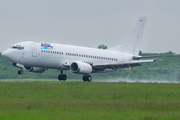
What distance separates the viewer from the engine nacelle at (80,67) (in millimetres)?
42125

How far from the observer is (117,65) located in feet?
153

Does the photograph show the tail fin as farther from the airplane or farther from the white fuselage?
the white fuselage

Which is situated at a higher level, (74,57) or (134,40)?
(134,40)

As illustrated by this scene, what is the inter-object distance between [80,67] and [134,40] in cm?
1439

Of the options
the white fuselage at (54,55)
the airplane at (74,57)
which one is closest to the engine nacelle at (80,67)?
the airplane at (74,57)

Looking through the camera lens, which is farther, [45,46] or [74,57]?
[74,57]

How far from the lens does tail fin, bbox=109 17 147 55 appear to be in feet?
174

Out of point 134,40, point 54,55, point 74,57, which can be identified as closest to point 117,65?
point 74,57

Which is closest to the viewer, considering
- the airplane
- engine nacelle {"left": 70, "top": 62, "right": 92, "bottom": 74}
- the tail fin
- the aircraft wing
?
the airplane

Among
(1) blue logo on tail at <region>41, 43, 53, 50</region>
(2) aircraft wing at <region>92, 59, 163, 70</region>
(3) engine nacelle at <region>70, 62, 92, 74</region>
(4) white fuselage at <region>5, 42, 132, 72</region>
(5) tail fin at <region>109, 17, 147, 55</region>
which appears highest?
(5) tail fin at <region>109, 17, 147, 55</region>

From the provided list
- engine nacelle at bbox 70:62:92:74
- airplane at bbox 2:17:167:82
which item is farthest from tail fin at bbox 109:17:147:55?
engine nacelle at bbox 70:62:92:74

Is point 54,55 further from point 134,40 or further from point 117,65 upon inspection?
point 134,40

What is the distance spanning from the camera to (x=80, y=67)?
4209 cm
